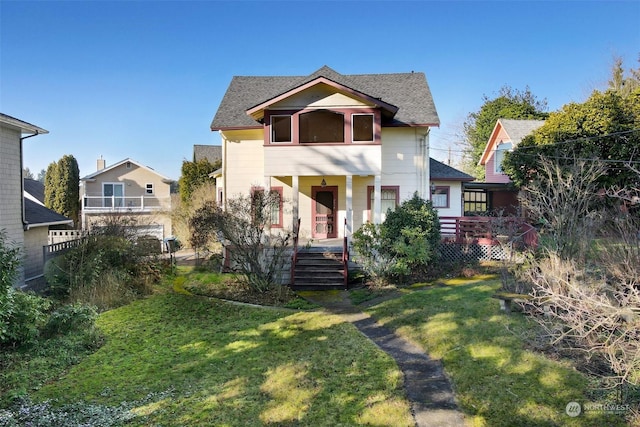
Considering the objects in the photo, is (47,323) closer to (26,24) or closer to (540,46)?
(26,24)

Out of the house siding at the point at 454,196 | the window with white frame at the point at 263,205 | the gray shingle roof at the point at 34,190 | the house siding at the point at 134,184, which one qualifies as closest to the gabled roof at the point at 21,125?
the window with white frame at the point at 263,205

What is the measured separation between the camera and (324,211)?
16.1 meters

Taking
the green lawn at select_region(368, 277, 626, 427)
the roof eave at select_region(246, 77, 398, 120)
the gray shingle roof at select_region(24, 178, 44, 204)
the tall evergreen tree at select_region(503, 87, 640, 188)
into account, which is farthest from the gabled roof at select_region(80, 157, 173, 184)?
the tall evergreen tree at select_region(503, 87, 640, 188)

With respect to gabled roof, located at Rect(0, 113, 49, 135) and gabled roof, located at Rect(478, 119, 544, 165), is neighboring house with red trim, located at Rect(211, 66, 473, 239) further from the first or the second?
gabled roof, located at Rect(478, 119, 544, 165)

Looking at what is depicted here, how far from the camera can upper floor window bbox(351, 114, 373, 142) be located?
14.4 m

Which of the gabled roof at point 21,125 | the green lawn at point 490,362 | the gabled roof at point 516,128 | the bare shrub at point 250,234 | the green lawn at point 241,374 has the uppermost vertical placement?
the gabled roof at point 516,128

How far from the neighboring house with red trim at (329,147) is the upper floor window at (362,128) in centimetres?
4

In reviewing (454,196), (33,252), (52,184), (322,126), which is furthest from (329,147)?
(52,184)

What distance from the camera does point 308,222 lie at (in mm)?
16094

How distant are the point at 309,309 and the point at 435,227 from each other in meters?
5.49

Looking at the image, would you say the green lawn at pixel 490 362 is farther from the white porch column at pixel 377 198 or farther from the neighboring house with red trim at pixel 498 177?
the neighboring house with red trim at pixel 498 177

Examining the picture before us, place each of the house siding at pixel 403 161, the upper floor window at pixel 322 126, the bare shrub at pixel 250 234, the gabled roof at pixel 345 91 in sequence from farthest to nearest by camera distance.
Answer: the house siding at pixel 403 161
the upper floor window at pixel 322 126
the gabled roof at pixel 345 91
the bare shrub at pixel 250 234

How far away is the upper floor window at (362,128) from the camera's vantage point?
1445 cm

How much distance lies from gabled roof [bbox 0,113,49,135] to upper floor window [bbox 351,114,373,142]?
36.6 feet
